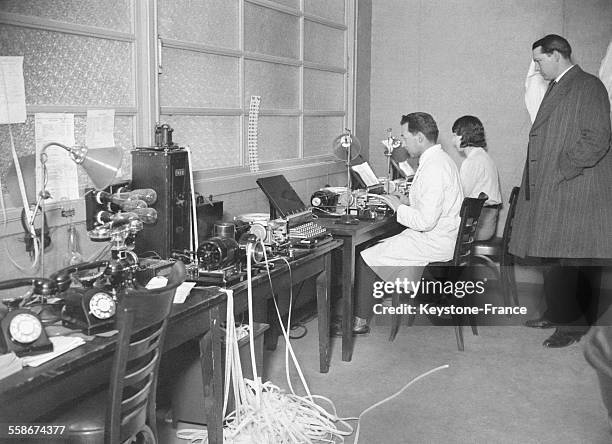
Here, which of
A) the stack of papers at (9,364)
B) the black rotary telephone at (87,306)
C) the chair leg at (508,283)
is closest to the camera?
the stack of papers at (9,364)

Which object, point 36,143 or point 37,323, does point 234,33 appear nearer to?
point 36,143

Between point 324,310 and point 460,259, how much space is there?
1.01 m

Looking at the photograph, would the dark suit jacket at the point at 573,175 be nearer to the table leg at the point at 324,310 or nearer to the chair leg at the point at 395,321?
the chair leg at the point at 395,321

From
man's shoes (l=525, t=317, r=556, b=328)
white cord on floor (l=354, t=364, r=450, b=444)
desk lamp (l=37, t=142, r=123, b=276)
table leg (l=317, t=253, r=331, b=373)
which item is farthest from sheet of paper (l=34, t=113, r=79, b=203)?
man's shoes (l=525, t=317, r=556, b=328)

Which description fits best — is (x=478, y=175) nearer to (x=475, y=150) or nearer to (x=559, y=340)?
(x=475, y=150)

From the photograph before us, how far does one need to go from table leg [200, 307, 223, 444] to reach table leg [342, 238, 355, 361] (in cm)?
148

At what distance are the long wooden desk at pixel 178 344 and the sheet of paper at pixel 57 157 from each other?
0.71 m

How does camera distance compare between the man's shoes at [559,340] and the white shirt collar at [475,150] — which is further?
the white shirt collar at [475,150]

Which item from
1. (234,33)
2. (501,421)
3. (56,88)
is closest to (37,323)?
(56,88)

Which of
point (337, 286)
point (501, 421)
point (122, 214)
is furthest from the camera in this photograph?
point (337, 286)

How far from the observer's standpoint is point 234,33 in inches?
166

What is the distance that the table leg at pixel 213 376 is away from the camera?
2.66 meters

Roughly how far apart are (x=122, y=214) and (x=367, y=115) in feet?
13.4

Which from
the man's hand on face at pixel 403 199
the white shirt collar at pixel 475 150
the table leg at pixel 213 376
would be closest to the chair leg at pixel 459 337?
the man's hand on face at pixel 403 199
